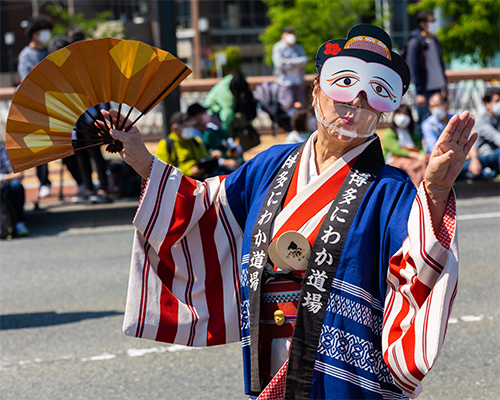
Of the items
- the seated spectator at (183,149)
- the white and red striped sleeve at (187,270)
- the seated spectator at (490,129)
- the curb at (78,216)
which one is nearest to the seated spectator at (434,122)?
the seated spectator at (490,129)

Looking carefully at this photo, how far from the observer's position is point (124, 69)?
2.15 metres

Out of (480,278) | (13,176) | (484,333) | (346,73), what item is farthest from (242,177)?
(13,176)

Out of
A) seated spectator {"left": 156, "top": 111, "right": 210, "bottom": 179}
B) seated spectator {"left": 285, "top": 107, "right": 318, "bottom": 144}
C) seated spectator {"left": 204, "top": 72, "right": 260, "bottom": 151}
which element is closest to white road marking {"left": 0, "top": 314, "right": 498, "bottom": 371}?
seated spectator {"left": 156, "top": 111, "right": 210, "bottom": 179}

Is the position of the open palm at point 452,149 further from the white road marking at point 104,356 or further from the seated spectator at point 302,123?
the seated spectator at point 302,123

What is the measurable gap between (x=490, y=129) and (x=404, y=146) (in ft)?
4.42

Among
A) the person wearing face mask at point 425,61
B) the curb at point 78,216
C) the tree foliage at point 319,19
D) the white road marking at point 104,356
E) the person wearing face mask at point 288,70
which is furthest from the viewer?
the tree foliage at point 319,19

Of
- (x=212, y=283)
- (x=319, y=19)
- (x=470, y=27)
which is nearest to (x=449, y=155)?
(x=212, y=283)

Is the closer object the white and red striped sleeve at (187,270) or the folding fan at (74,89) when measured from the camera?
the folding fan at (74,89)

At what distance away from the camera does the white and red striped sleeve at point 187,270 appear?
2232mm

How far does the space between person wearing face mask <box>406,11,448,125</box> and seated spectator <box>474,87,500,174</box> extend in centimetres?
75

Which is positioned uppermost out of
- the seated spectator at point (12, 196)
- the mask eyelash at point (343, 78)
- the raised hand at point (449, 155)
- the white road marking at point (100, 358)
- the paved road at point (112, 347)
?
the mask eyelash at point (343, 78)

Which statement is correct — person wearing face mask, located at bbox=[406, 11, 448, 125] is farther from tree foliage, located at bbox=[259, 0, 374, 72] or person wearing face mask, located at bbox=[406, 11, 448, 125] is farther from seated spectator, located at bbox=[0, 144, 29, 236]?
tree foliage, located at bbox=[259, 0, 374, 72]

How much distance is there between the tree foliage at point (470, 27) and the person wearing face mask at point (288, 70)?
32.8 ft

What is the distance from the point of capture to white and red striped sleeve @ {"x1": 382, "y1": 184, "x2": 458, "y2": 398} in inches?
68.1
